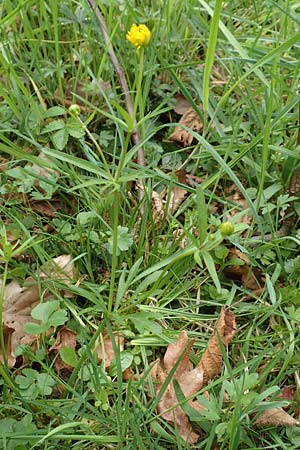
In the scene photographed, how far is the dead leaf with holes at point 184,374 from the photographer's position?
143cm

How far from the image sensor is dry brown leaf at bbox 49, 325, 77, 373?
1.54 metres

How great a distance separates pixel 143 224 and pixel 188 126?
529mm

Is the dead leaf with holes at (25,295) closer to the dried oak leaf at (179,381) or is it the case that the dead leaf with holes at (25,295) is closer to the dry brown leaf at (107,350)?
the dry brown leaf at (107,350)

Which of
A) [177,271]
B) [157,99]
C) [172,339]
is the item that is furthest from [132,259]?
[157,99]

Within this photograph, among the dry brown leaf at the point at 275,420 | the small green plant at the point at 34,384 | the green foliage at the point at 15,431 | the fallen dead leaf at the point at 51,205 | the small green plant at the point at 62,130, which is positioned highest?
the small green plant at the point at 62,130

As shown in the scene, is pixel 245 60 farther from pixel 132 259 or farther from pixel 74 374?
pixel 74 374

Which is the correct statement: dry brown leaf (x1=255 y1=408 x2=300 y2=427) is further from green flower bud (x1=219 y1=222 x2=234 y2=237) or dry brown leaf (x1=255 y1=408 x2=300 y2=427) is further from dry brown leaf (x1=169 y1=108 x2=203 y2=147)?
dry brown leaf (x1=169 y1=108 x2=203 y2=147)

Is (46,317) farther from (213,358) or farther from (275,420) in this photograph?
(275,420)

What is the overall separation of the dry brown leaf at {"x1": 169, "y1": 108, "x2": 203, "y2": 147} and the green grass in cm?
3

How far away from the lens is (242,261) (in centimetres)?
169

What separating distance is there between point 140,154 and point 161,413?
756mm

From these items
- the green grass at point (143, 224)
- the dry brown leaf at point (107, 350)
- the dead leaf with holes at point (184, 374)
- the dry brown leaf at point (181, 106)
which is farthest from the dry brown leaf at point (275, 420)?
the dry brown leaf at point (181, 106)

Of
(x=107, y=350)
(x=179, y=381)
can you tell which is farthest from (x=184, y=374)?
(x=107, y=350)

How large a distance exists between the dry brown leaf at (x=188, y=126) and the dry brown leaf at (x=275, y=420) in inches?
36.6
